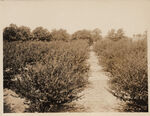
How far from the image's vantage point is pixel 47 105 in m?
1.77

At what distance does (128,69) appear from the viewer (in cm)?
176

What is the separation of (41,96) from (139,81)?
83 centimetres

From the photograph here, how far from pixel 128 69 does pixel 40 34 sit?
79 centimetres

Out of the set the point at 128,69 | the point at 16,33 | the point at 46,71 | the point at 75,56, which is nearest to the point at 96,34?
the point at 75,56

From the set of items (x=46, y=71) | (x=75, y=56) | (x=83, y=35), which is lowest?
(x=46, y=71)

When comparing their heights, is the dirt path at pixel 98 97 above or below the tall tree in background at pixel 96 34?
below

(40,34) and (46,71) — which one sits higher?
(40,34)

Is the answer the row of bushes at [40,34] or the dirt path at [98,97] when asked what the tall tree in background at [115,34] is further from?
the dirt path at [98,97]

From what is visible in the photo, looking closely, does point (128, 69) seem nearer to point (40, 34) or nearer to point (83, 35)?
point (83, 35)

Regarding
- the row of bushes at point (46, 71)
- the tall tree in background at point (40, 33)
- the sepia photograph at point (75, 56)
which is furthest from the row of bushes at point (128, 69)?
the tall tree in background at point (40, 33)

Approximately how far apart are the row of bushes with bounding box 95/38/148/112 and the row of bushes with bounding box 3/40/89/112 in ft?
0.67

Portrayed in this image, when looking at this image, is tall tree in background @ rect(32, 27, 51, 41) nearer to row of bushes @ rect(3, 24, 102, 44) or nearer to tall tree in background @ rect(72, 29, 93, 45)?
row of bushes @ rect(3, 24, 102, 44)

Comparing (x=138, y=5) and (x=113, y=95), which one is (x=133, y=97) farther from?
(x=138, y=5)

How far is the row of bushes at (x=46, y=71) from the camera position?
1759mm
